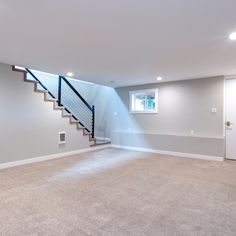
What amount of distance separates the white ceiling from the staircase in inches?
32.3

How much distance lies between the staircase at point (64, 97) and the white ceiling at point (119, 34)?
32.3 inches

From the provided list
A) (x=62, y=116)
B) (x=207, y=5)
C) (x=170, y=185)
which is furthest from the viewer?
(x=62, y=116)

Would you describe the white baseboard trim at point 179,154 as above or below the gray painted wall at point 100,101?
below

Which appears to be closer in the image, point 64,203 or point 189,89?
point 64,203

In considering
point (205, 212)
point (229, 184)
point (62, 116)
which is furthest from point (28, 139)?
point (229, 184)

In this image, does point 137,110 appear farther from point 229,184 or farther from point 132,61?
point 229,184

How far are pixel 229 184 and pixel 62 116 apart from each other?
4.17m

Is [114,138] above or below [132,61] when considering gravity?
below

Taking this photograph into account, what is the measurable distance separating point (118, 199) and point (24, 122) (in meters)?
3.03

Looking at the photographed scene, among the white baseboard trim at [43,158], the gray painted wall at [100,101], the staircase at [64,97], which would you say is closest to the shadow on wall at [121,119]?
the gray painted wall at [100,101]

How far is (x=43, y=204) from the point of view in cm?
254

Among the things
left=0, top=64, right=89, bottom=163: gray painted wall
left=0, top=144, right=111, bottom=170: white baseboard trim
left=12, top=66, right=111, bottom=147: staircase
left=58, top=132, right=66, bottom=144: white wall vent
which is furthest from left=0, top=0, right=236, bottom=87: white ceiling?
left=0, top=144, right=111, bottom=170: white baseboard trim

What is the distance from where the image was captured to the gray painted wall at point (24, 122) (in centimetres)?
421

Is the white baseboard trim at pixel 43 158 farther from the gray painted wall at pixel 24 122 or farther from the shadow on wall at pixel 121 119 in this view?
the shadow on wall at pixel 121 119
